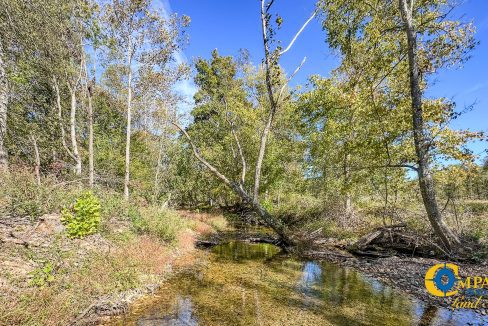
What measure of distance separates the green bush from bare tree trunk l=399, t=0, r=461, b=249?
37.0 feet

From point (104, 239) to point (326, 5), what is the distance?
13.4 m

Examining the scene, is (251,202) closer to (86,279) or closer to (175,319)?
(175,319)

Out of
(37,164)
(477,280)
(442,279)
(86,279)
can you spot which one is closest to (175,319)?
(86,279)

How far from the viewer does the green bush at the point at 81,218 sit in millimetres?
8109

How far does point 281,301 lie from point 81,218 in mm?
6732

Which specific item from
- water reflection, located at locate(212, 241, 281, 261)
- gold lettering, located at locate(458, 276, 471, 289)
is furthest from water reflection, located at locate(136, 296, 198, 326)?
gold lettering, located at locate(458, 276, 471, 289)

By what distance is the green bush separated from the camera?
26.6ft

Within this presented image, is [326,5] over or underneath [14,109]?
over

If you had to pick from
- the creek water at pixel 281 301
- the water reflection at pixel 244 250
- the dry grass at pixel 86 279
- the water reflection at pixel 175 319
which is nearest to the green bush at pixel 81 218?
the dry grass at pixel 86 279

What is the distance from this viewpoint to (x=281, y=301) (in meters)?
7.14

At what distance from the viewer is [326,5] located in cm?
1195

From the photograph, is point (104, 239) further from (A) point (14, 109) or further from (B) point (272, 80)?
(A) point (14, 109)

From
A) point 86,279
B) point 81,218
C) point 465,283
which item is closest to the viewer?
point 86,279

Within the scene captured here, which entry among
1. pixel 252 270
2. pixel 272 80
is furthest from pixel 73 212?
pixel 272 80
